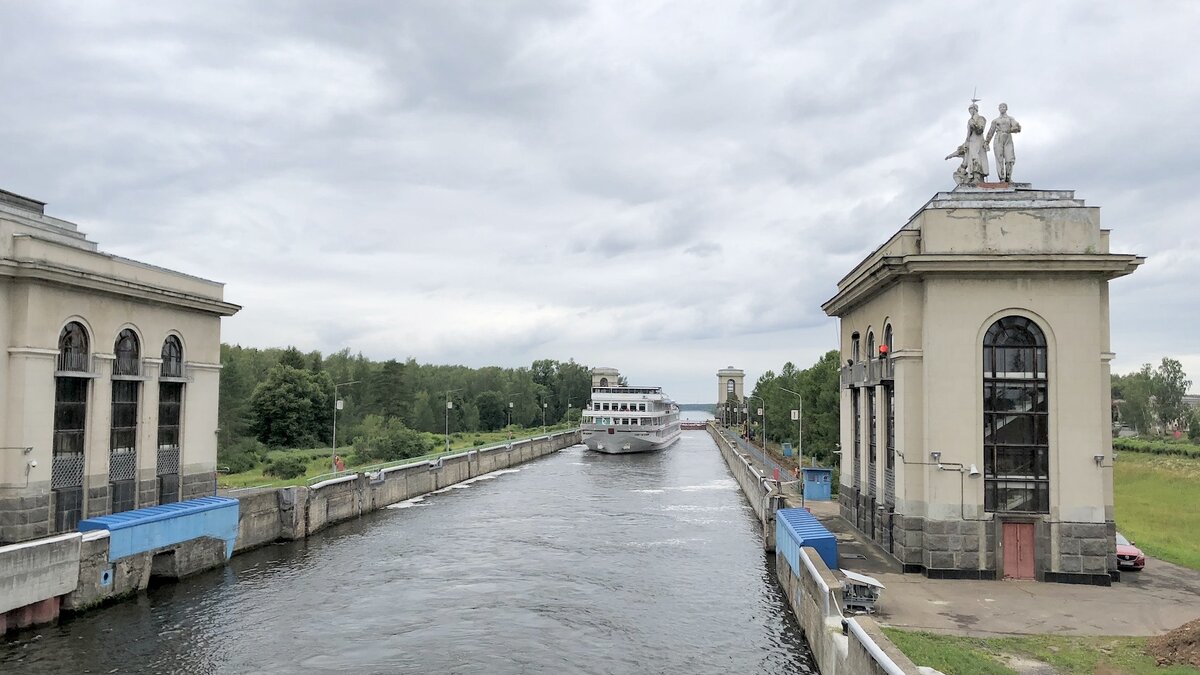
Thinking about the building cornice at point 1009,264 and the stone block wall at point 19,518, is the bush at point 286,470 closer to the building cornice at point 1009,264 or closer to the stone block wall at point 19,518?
the stone block wall at point 19,518

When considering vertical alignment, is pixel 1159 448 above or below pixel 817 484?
below

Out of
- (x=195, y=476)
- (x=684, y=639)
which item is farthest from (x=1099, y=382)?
(x=195, y=476)

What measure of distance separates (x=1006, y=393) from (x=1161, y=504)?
124 ft

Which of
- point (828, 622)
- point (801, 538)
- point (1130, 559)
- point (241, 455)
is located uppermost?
point (801, 538)

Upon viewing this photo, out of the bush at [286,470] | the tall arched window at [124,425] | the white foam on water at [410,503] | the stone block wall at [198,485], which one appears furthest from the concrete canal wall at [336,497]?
the bush at [286,470]

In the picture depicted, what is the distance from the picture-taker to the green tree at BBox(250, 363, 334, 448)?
88.5m

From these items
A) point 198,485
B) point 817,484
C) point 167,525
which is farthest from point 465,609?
point 817,484

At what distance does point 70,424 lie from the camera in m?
26.8

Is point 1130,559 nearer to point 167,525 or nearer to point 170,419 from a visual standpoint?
point 167,525

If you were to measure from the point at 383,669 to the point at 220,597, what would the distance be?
10100 mm

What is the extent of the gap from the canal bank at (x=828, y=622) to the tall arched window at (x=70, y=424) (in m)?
23.3

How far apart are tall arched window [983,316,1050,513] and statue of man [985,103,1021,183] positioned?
5521 mm

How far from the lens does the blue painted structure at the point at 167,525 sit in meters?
26.2

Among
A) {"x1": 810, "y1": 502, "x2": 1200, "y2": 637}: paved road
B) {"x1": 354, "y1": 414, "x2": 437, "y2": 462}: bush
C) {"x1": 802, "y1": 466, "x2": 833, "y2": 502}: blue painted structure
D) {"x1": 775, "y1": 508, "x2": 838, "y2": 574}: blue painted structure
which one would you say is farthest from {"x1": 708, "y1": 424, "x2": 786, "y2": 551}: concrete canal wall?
{"x1": 354, "y1": 414, "x2": 437, "y2": 462}: bush
